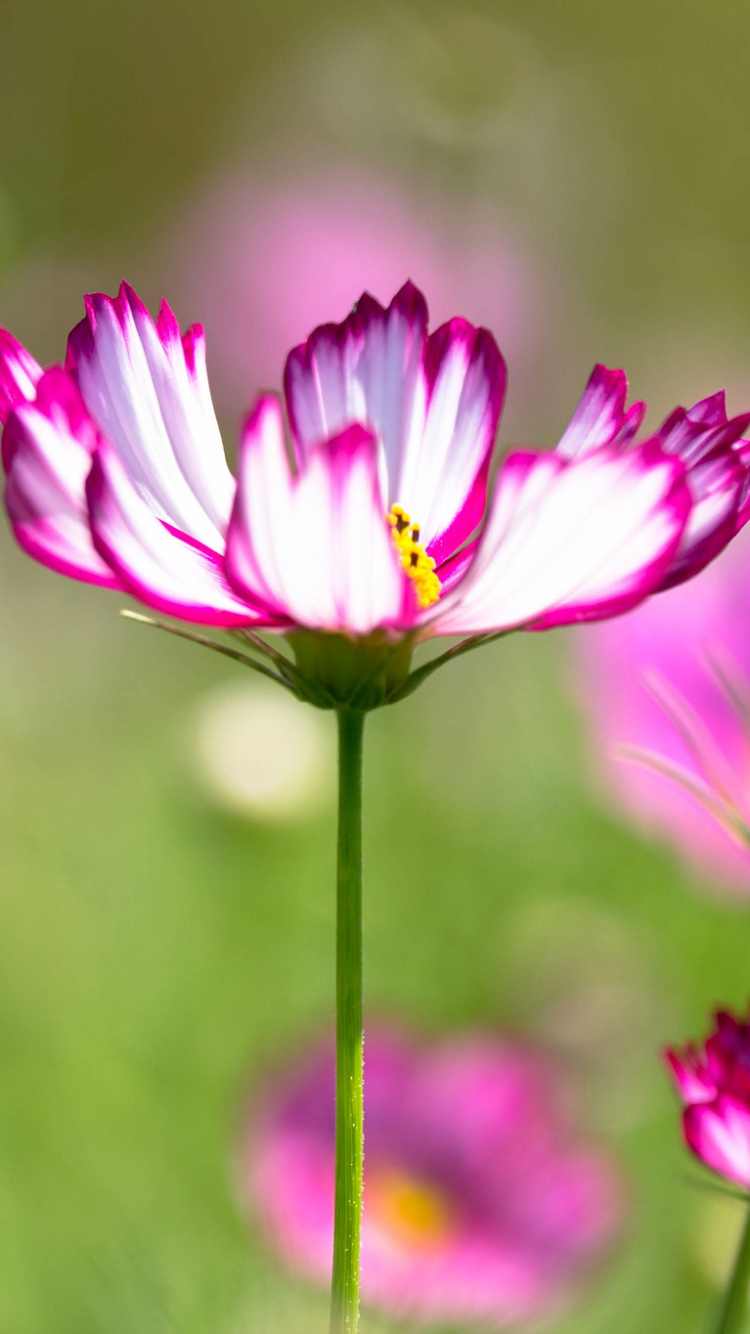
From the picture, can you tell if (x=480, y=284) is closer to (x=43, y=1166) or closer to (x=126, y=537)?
(x=43, y=1166)

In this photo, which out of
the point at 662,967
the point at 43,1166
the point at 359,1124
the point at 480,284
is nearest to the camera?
the point at 359,1124

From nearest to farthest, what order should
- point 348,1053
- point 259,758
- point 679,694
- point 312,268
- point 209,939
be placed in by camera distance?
1. point 348,1053
2. point 679,694
3. point 259,758
4. point 209,939
5. point 312,268

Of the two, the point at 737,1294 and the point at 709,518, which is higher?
the point at 709,518

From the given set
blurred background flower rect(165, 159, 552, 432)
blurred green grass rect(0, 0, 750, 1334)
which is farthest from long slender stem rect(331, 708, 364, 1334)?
blurred background flower rect(165, 159, 552, 432)

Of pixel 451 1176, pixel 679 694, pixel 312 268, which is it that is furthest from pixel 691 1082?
pixel 312 268

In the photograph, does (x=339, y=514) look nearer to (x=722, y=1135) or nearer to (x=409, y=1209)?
(x=722, y=1135)

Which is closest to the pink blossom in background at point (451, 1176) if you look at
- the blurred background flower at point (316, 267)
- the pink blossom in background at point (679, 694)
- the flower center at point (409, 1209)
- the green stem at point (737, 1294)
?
the flower center at point (409, 1209)

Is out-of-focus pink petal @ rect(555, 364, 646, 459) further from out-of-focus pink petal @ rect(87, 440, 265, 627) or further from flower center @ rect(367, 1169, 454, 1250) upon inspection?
flower center @ rect(367, 1169, 454, 1250)

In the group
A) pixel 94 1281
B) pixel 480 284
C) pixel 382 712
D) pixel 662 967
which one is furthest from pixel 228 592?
pixel 480 284
